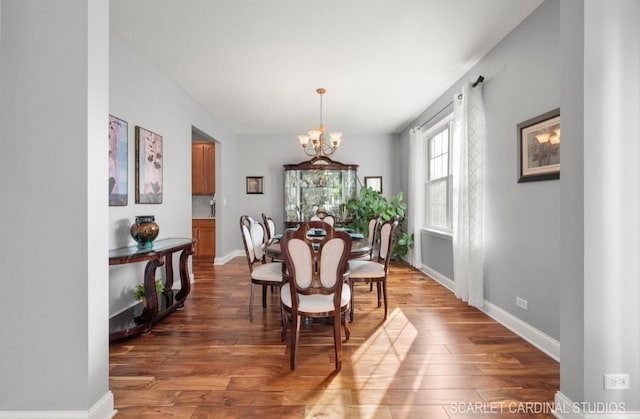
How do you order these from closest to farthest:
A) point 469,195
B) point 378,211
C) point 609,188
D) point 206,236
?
point 609,188, point 469,195, point 378,211, point 206,236

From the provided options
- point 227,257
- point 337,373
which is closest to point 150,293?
point 337,373

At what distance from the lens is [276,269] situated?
2.96m

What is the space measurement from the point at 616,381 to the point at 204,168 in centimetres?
629

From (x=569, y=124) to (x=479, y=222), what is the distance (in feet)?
5.63

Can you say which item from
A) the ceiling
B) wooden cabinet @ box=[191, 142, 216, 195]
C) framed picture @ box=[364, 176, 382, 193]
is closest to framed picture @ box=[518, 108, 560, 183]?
the ceiling

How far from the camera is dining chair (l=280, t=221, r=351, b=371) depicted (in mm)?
2002

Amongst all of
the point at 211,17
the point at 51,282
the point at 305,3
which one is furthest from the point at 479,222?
the point at 51,282

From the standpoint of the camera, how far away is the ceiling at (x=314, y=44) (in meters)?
2.32

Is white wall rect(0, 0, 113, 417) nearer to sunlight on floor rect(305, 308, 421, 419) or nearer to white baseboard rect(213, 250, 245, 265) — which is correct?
sunlight on floor rect(305, 308, 421, 419)

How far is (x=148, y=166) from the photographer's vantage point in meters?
3.27

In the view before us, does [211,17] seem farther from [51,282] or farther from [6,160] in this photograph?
[51,282]

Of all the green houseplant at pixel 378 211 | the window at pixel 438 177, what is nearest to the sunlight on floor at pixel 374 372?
the window at pixel 438 177

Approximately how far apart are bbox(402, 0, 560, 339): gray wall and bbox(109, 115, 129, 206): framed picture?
11.8 ft

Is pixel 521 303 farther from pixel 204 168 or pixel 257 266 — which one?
pixel 204 168
